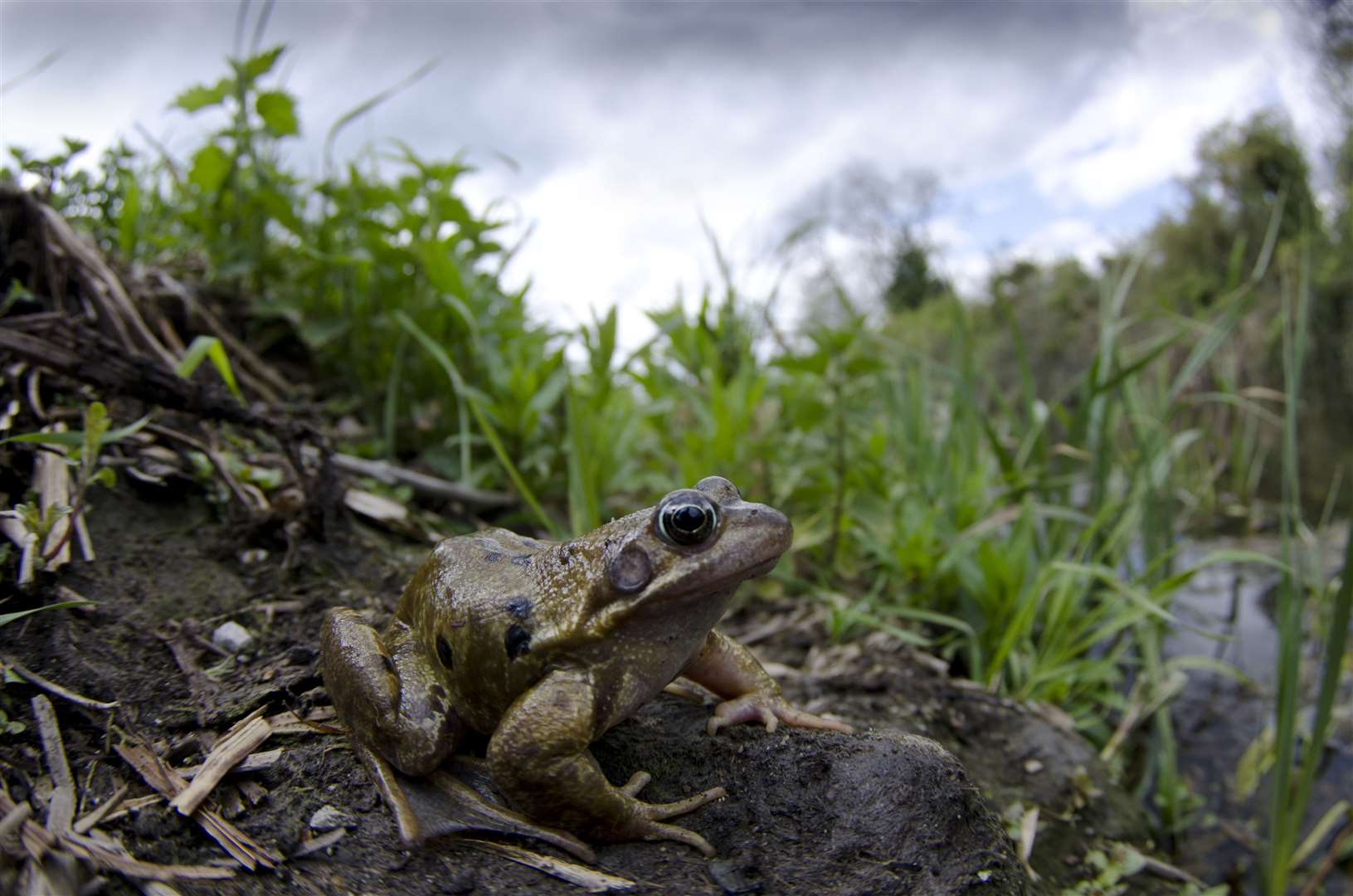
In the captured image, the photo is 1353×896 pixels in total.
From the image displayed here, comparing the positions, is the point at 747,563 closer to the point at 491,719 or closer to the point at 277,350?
the point at 491,719

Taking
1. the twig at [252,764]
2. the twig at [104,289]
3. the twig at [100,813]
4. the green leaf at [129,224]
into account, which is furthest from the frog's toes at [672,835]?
the green leaf at [129,224]

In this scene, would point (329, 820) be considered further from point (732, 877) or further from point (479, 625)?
point (732, 877)

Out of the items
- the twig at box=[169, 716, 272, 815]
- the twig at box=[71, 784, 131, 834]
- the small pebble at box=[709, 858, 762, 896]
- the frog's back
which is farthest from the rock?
the twig at box=[71, 784, 131, 834]

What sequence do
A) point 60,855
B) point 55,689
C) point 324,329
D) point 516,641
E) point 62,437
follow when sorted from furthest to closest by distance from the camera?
point 324,329 → point 62,437 → point 55,689 → point 516,641 → point 60,855

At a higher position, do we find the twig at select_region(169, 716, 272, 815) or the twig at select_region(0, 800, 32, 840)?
the twig at select_region(0, 800, 32, 840)

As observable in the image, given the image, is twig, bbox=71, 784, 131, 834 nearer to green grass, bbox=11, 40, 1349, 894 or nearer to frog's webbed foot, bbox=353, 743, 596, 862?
frog's webbed foot, bbox=353, 743, 596, 862

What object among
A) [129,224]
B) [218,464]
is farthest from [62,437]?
[129,224]

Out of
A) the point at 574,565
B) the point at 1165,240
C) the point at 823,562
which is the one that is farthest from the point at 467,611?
the point at 1165,240
